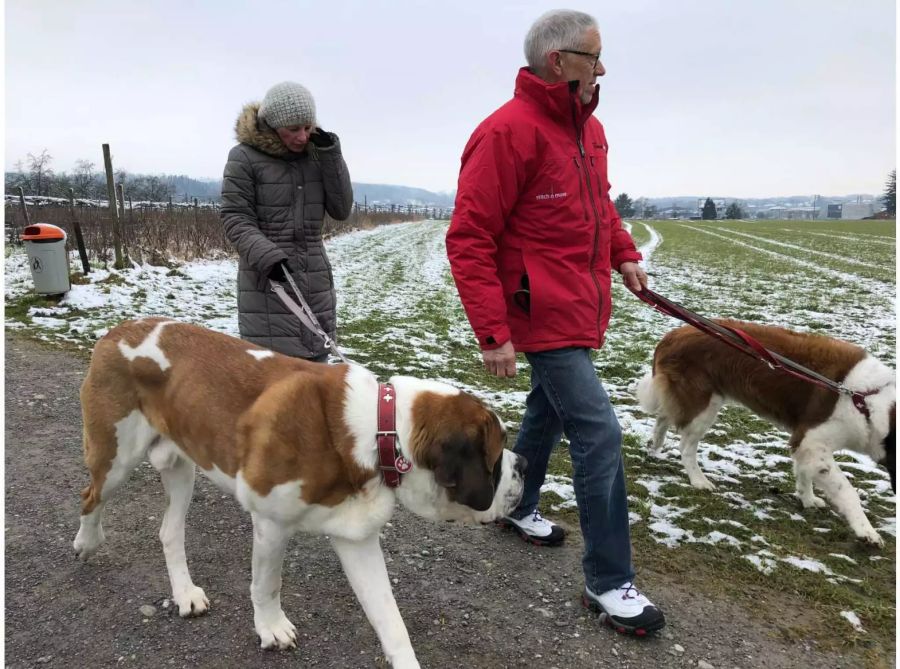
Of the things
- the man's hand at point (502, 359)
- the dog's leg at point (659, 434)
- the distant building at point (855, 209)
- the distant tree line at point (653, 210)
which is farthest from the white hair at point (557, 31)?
the distant building at point (855, 209)

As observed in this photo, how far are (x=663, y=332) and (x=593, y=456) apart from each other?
6.88 metres

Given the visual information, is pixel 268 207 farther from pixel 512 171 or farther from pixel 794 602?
pixel 794 602

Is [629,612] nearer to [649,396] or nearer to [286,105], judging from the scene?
[649,396]

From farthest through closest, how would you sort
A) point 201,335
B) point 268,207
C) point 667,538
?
point 667,538 → point 268,207 → point 201,335

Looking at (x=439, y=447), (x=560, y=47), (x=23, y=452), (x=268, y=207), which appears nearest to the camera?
(x=439, y=447)

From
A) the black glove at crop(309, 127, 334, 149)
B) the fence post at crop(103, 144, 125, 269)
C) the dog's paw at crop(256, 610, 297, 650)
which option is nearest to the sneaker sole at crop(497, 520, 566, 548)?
the dog's paw at crop(256, 610, 297, 650)

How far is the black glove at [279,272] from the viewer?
10.7 feet

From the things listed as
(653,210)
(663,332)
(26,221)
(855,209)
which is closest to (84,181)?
(26,221)

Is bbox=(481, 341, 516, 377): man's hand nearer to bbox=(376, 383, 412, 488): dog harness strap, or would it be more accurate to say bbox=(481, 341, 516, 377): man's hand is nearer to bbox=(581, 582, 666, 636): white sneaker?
bbox=(376, 383, 412, 488): dog harness strap

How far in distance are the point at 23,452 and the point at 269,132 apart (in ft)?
9.84

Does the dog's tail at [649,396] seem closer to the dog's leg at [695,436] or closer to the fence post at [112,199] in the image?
the dog's leg at [695,436]

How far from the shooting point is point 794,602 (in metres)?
3.06

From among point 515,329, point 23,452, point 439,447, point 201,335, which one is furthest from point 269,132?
point 23,452

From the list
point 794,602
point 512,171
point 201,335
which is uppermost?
point 512,171
